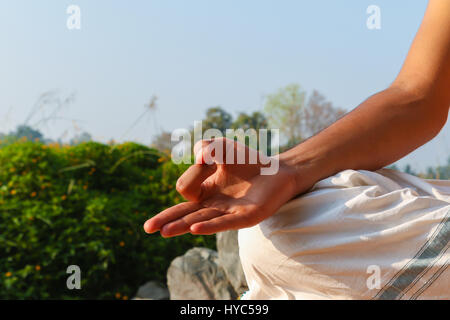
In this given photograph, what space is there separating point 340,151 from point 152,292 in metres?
3.10

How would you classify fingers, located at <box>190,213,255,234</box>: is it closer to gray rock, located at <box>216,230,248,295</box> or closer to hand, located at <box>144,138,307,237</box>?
hand, located at <box>144,138,307,237</box>

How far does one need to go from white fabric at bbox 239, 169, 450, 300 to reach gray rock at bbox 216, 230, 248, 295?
2.43 m

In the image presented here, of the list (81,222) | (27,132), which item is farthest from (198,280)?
(27,132)

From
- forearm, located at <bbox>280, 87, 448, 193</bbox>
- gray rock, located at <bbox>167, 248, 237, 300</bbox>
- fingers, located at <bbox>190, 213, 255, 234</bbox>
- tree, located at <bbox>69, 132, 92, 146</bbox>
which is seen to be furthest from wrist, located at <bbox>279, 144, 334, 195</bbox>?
tree, located at <bbox>69, 132, 92, 146</bbox>

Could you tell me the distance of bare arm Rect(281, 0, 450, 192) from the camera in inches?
54.0

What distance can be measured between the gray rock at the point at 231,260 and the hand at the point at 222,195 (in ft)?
7.98

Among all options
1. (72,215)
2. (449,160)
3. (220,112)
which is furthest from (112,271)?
(449,160)

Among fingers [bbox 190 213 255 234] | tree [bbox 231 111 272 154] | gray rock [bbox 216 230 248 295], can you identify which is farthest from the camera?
tree [bbox 231 111 272 154]

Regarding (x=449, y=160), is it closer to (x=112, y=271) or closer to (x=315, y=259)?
(x=112, y=271)

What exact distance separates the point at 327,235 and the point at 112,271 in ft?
10.6

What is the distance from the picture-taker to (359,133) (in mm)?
1410

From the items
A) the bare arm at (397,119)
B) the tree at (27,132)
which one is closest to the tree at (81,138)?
the tree at (27,132)

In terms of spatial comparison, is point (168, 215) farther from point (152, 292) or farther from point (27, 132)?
point (27, 132)

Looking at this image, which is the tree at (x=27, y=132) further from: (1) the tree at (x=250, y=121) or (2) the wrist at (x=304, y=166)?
(2) the wrist at (x=304, y=166)
